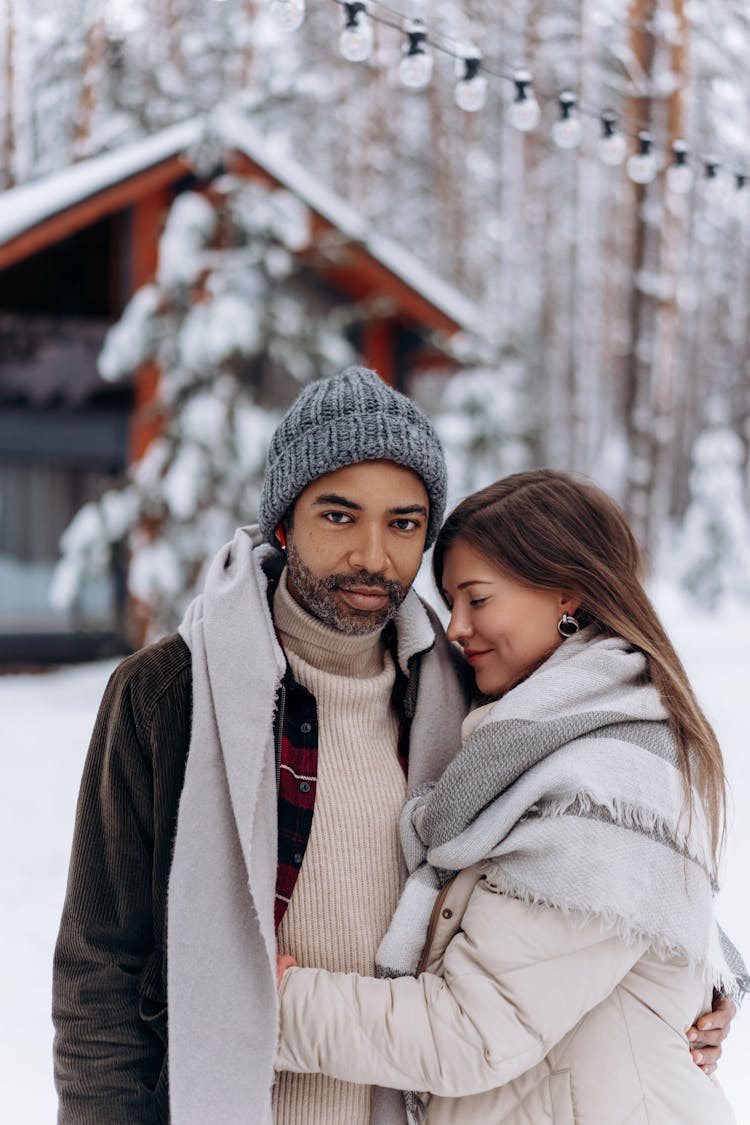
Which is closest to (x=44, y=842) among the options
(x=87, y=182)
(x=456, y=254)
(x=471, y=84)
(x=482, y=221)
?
(x=471, y=84)

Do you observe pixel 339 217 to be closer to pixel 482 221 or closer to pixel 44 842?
pixel 44 842

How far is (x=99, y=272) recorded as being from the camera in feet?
38.5

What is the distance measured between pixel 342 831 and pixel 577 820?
0.43 m

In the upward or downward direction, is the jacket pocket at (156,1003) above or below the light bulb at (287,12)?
below

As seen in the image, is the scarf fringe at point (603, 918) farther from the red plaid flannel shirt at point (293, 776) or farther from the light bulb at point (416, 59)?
the light bulb at point (416, 59)

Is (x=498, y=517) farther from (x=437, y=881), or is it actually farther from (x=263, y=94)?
(x=263, y=94)

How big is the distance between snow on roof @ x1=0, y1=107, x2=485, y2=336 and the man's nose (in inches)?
343

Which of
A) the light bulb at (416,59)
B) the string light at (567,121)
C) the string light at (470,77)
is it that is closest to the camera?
the string light at (470,77)

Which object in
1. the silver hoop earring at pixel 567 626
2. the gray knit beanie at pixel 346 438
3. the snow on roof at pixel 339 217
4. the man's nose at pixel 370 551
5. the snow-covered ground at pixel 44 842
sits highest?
the snow on roof at pixel 339 217

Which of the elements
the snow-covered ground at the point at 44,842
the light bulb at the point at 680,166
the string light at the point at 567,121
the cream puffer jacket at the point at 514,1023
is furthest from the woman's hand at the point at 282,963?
the light bulb at the point at 680,166

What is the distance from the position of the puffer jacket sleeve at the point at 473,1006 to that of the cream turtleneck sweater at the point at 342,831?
0.46 feet

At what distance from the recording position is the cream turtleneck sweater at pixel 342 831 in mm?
1770

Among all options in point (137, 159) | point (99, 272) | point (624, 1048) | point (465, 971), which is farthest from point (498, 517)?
point (99, 272)

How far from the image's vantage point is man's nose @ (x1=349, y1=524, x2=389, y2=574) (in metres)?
1.79
